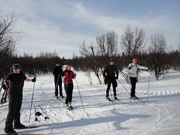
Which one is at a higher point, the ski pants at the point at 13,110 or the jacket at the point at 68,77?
the jacket at the point at 68,77

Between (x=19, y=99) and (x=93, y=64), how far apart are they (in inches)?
511

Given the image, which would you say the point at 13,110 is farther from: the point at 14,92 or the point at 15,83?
the point at 15,83

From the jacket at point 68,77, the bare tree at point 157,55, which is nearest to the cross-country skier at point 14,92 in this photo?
the jacket at point 68,77

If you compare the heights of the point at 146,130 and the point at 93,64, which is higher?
the point at 93,64

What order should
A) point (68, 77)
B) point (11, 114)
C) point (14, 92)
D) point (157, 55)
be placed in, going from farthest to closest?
1. point (157, 55)
2. point (68, 77)
3. point (14, 92)
4. point (11, 114)

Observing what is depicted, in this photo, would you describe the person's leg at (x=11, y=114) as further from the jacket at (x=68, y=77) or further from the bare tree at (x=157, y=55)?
the bare tree at (x=157, y=55)

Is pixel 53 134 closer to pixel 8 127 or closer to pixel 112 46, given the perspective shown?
pixel 8 127

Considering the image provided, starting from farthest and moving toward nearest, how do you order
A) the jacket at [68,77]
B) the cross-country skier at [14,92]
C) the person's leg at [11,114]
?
the jacket at [68,77] < the cross-country skier at [14,92] < the person's leg at [11,114]

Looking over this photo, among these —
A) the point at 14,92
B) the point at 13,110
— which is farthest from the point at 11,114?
the point at 14,92

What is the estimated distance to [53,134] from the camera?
2.78 meters

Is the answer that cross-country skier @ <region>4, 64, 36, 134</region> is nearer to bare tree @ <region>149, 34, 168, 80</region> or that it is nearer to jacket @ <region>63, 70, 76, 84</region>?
jacket @ <region>63, 70, 76, 84</region>

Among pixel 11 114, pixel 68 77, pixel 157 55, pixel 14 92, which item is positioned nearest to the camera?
pixel 11 114

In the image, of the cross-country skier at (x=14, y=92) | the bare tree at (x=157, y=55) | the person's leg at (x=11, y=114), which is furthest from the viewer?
the bare tree at (x=157, y=55)

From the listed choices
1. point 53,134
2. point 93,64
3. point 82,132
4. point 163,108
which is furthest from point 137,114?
point 93,64
